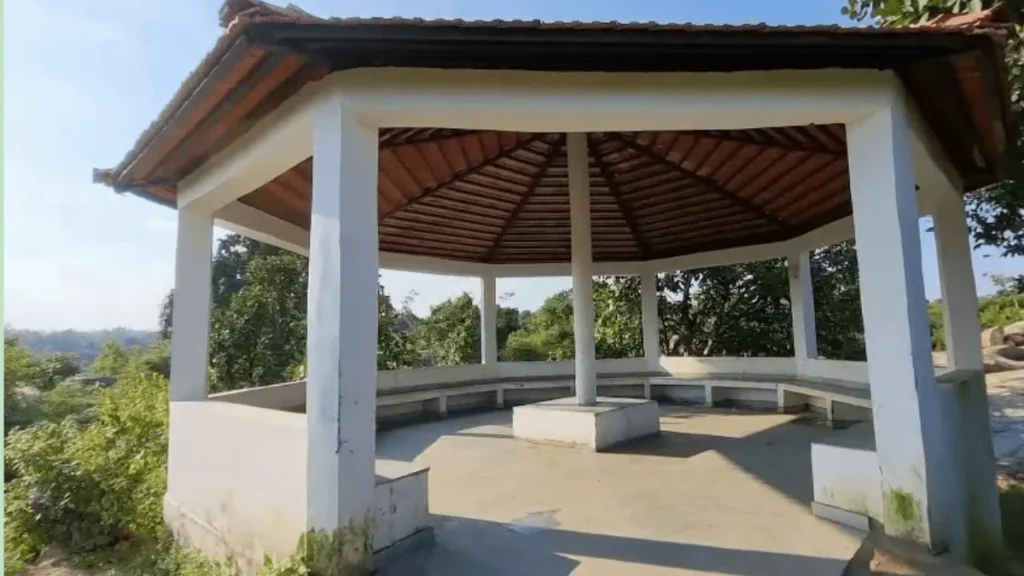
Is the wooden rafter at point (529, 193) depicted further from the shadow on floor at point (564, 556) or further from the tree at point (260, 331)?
the tree at point (260, 331)

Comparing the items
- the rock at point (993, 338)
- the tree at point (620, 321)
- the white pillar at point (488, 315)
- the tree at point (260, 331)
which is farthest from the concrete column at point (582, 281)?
the rock at point (993, 338)

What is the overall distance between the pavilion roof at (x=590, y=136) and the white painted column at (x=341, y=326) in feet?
1.76

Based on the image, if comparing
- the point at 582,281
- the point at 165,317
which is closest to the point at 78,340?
the point at 165,317

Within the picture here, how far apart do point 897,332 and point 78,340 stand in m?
27.1

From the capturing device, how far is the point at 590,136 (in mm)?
7172

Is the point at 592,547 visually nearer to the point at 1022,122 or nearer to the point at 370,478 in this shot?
the point at 370,478

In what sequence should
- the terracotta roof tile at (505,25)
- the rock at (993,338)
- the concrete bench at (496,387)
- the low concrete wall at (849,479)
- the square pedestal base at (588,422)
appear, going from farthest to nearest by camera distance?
1. the rock at (993,338)
2. the concrete bench at (496,387)
3. the square pedestal base at (588,422)
4. the low concrete wall at (849,479)
5. the terracotta roof tile at (505,25)

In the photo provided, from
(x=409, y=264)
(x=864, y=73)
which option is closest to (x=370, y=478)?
(x=864, y=73)

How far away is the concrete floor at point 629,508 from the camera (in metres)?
3.46

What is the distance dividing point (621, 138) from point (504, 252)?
4606 millimetres

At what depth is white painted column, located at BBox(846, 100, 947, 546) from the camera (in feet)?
11.5

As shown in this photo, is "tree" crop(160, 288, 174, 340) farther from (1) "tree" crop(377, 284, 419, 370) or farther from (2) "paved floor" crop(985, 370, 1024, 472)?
(2) "paved floor" crop(985, 370, 1024, 472)

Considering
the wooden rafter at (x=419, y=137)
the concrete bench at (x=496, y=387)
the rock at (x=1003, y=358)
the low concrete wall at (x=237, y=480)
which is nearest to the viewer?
the low concrete wall at (x=237, y=480)

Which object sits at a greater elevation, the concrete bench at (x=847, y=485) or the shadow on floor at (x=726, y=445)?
the concrete bench at (x=847, y=485)
